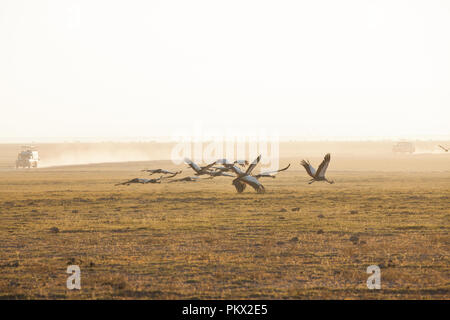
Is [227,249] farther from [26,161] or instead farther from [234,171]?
[26,161]

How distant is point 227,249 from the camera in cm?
1533

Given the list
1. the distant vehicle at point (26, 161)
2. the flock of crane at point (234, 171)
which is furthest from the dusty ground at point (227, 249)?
the distant vehicle at point (26, 161)

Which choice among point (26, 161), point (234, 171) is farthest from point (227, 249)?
point (26, 161)

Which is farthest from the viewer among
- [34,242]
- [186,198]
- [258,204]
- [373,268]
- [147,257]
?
[186,198]

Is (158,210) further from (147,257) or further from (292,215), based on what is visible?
(147,257)

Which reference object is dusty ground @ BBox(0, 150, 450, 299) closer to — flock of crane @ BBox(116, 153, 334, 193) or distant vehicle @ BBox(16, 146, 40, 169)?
flock of crane @ BBox(116, 153, 334, 193)

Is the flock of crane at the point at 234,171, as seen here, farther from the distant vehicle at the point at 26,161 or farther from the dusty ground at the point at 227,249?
the distant vehicle at the point at 26,161

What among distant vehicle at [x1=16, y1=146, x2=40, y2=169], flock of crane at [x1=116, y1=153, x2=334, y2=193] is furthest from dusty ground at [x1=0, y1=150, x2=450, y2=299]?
distant vehicle at [x1=16, y1=146, x2=40, y2=169]

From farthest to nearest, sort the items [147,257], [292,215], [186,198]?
1. [186,198]
2. [292,215]
3. [147,257]

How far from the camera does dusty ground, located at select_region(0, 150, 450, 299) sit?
36.4ft

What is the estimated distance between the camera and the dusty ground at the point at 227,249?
11.1 metres
